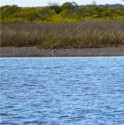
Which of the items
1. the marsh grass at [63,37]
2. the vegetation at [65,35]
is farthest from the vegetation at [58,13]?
the marsh grass at [63,37]

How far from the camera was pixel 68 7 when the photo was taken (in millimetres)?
66250

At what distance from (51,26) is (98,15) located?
1805cm

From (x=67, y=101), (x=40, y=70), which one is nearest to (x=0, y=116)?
(x=67, y=101)

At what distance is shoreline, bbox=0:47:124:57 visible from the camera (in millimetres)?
38406

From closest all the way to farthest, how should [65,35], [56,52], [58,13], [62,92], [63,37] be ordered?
[62,92] → [56,52] → [63,37] → [65,35] → [58,13]

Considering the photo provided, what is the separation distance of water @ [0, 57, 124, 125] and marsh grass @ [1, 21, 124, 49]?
444cm

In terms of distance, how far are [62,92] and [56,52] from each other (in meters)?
16.0

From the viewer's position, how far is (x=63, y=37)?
40594mm

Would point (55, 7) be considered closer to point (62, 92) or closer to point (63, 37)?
point (63, 37)

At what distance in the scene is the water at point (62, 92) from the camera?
1828 cm

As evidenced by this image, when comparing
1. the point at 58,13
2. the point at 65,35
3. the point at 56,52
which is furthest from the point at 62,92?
the point at 58,13

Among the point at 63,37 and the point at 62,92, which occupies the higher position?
the point at 63,37

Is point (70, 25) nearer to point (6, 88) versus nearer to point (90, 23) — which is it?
point (90, 23)

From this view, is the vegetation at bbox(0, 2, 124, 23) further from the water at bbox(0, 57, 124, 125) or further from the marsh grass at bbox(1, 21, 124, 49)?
the water at bbox(0, 57, 124, 125)
